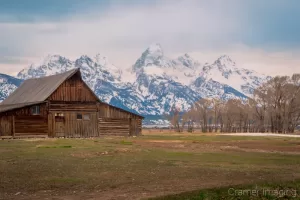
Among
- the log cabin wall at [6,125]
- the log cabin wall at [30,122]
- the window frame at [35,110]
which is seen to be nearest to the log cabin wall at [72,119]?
the log cabin wall at [30,122]

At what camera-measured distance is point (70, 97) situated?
232ft

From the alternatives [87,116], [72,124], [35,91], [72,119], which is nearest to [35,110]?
[72,119]

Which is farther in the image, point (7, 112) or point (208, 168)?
point (7, 112)

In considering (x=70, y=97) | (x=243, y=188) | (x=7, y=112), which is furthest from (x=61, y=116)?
(x=243, y=188)

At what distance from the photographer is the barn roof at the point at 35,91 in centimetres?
6988

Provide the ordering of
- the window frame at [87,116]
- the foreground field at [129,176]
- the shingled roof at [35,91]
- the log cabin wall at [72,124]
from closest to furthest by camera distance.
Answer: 1. the foreground field at [129,176]
2. the log cabin wall at [72,124]
3. the shingled roof at [35,91]
4. the window frame at [87,116]

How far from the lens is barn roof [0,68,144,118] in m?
69.9

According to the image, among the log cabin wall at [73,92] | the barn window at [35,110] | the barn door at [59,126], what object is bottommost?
the barn door at [59,126]

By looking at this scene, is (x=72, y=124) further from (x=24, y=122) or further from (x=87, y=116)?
(x=24, y=122)

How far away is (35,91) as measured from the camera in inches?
3027

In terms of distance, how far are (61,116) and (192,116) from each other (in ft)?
435

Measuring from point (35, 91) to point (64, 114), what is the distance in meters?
9.94

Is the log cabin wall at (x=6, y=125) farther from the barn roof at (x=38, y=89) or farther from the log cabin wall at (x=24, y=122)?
the barn roof at (x=38, y=89)

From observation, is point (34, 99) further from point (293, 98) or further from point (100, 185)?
point (293, 98)
